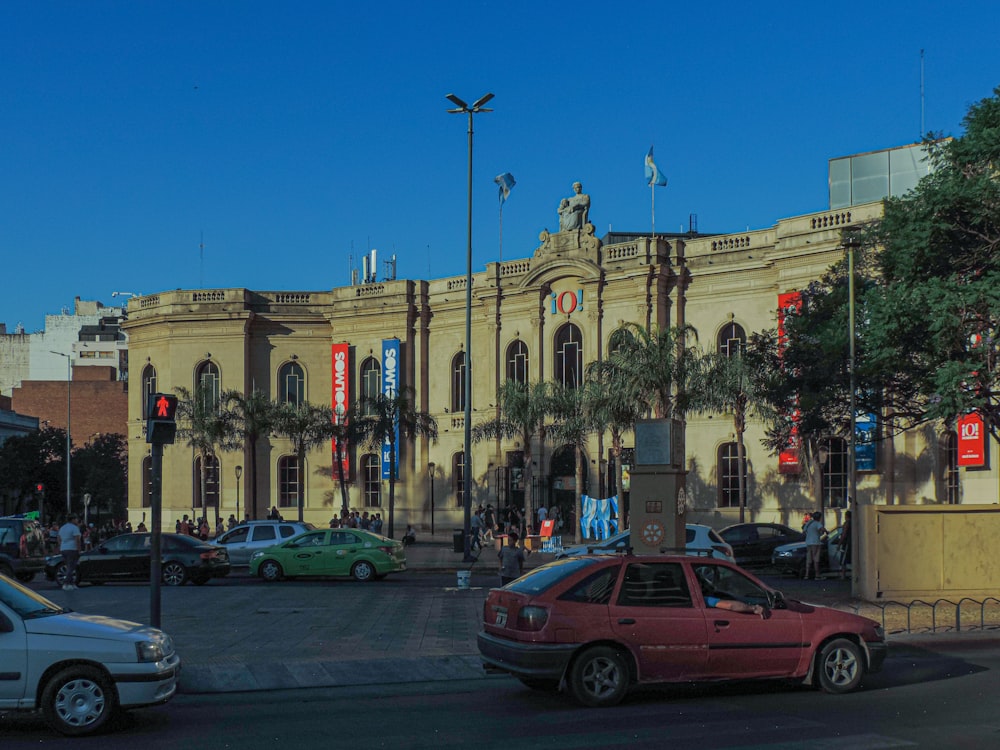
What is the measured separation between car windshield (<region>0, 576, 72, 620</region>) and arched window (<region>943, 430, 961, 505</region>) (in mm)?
35856

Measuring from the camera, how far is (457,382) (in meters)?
58.3

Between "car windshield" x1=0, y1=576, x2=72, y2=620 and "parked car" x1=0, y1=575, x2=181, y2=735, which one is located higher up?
"car windshield" x1=0, y1=576, x2=72, y2=620

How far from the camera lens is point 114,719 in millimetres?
11531

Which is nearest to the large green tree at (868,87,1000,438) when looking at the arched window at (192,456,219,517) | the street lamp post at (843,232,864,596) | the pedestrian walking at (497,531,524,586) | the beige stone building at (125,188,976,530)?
the street lamp post at (843,232,864,596)

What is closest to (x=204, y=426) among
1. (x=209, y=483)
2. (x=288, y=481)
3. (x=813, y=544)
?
(x=209, y=483)

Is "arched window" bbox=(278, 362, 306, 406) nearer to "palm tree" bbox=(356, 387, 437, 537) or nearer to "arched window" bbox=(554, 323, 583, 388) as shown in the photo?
"palm tree" bbox=(356, 387, 437, 537)

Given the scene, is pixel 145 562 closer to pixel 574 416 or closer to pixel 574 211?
pixel 574 416

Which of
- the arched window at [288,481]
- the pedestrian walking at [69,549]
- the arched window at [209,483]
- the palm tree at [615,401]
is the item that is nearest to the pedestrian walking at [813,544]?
the palm tree at [615,401]

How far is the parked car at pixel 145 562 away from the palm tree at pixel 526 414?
19.5m

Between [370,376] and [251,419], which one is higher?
[370,376]

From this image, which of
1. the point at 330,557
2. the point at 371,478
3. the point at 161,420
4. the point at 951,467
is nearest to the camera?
the point at 161,420

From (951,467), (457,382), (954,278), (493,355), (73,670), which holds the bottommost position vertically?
(73,670)

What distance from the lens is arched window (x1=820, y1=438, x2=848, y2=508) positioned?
4491 centimetres

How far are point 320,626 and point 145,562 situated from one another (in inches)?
481
